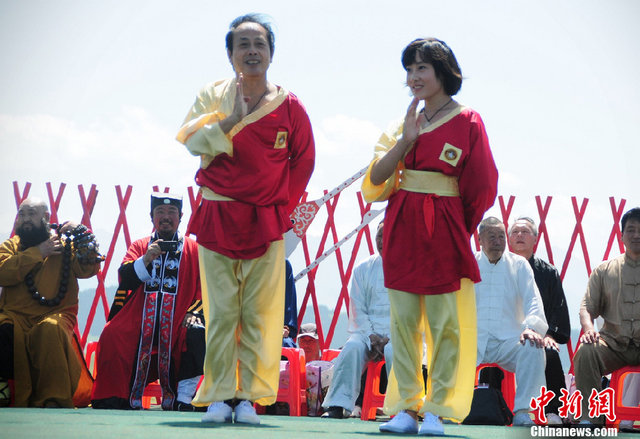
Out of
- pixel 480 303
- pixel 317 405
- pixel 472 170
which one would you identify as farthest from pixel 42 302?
pixel 472 170

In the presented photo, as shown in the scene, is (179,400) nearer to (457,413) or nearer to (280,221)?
(280,221)

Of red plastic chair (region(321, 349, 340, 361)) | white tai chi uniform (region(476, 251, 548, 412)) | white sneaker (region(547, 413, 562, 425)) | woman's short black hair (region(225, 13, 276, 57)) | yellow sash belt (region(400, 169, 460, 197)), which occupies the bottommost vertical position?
white sneaker (region(547, 413, 562, 425))

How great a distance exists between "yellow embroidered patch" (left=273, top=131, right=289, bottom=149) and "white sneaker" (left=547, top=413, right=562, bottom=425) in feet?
6.97

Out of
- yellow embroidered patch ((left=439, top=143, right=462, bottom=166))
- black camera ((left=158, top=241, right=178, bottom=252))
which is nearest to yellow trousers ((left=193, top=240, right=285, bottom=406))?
yellow embroidered patch ((left=439, top=143, right=462, bottom=166))

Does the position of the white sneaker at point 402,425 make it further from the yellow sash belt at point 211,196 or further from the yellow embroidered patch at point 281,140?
the yellow embroidered patch at point 281,140

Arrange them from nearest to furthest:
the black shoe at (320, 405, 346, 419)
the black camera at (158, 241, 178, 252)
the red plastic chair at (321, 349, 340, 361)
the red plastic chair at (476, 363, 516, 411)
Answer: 1. the black shoe at (320, 405, 346, 419)
2. the red plastic chair at (476, 363, 516, 411)
3. the black camera at (158, 241, 178, 252)
4. the red plastic chair at (321, 349, 340, 361)

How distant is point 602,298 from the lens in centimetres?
511

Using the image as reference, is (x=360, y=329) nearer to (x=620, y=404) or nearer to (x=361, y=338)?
(x=361, y=338)

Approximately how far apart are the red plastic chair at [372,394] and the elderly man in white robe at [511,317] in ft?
1.89

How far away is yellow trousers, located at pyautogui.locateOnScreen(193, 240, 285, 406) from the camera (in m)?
3.62

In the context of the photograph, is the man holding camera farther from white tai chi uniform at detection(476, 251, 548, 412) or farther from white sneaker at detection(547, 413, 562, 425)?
white sneaker at detection(547, 413, 562, 425)

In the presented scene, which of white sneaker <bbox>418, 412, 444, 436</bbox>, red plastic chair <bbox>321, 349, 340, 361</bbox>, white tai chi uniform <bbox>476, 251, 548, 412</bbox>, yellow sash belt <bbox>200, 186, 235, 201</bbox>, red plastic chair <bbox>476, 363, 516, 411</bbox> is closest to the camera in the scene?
white sneaker <bbox>418, 412, 444, 436</bbox>

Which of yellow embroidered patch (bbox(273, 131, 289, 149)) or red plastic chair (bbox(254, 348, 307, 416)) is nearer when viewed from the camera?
yellow embroidered patch (bbox(273, 131, 289, 149))

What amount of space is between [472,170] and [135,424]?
5.16 feet
